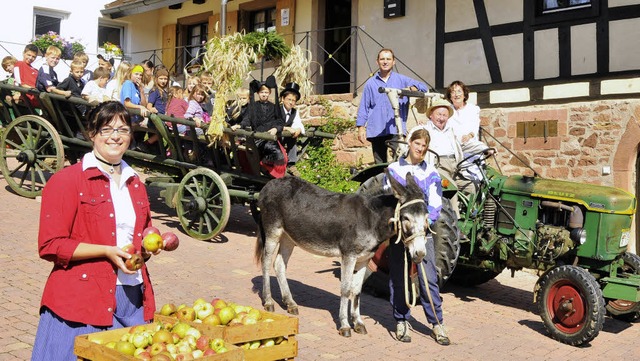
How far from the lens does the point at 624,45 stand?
11062 mm

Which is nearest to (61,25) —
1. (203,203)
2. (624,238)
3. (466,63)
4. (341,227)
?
(466,63)

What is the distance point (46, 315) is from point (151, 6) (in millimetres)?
18024

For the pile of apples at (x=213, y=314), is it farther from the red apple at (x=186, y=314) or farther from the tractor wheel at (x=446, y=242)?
the tractor wheel at (x=446, y=242)

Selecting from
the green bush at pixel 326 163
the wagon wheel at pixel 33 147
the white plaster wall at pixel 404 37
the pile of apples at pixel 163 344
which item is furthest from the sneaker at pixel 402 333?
the white plaster wall at pixel 404 37

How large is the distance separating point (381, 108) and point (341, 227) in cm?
304

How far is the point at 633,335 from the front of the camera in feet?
25.1

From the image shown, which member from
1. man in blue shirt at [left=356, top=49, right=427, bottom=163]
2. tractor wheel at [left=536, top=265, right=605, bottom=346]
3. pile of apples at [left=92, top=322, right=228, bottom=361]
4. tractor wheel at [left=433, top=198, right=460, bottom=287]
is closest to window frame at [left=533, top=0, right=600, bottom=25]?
man in blue shirt at [left=356, top=49, right=427, bottom=163]

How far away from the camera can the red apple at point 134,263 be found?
353 cm

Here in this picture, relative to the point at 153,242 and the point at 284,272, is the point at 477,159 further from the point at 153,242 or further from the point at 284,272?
the point at 153,242

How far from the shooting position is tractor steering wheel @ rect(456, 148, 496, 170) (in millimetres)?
7898

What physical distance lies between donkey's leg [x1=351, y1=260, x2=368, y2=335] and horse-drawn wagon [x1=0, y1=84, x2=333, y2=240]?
9.58 ft

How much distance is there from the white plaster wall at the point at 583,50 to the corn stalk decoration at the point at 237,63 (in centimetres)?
407

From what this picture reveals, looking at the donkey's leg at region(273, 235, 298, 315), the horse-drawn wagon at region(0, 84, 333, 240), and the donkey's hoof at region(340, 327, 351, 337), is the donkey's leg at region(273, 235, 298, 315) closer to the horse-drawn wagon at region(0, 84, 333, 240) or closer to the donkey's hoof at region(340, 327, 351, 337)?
the donkey's hoof at region(340, 327, 351, 337)

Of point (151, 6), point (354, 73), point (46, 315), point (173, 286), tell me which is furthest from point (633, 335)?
point (151, 6)
